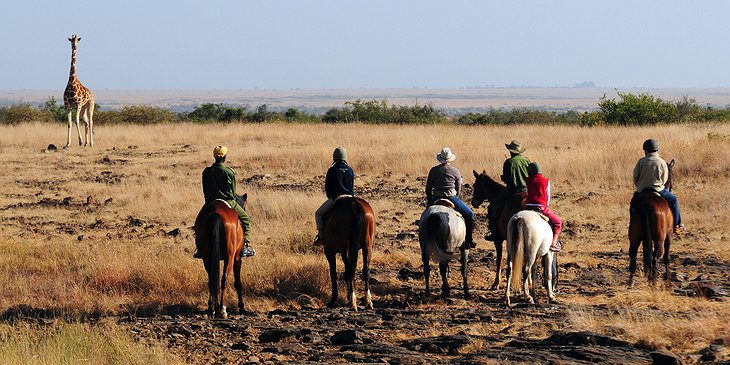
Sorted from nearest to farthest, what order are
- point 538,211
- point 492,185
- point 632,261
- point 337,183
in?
1. point 538,211
2. point 337,183
3. point 632,261
4. point 492,185

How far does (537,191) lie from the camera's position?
37.0 ft

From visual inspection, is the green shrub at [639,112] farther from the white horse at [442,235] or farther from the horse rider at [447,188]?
the white horse at [442,235]

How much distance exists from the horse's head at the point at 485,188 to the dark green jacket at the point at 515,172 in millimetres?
390

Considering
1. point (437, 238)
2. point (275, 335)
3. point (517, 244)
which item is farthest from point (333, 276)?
point (517, 244)

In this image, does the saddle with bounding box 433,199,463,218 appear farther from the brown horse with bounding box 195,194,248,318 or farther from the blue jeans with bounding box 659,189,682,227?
the blue jeans with bounding box 659,189,682,227

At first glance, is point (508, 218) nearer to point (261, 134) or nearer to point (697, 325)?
point (697, 325)

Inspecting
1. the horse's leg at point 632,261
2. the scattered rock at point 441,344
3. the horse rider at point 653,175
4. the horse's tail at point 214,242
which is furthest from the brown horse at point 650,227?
the horse's tail at point 214,242

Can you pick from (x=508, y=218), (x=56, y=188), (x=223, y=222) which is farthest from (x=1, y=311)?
(x=56, y=188)

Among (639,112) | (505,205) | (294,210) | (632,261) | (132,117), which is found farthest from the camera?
(132,117)

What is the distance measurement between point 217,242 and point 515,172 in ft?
12.9

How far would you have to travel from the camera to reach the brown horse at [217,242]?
10641 mm

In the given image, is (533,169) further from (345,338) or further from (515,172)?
(345,338)

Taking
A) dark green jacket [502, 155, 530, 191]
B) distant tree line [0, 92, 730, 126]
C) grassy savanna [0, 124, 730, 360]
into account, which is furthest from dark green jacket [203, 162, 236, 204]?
distant tree line [0, 92, 730, 126]

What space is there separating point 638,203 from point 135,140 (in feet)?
73.1
